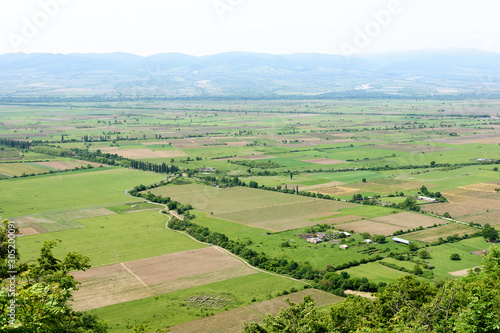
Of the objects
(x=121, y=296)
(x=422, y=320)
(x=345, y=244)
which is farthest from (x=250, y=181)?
(x=422, y=320)

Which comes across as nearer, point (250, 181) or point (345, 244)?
point (345, 244)

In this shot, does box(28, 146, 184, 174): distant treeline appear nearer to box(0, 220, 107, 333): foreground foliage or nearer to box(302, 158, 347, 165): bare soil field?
box(302, 158, 347, 165): bare soil field

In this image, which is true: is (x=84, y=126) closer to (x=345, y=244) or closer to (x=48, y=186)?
(x=48, y=186)

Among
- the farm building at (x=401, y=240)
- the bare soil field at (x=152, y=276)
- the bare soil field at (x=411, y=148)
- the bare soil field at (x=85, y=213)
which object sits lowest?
the bare soil field at (x=85, y=213)

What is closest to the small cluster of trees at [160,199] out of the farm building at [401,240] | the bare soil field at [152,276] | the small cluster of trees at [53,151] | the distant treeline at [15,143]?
the bare soil field at [152,276]

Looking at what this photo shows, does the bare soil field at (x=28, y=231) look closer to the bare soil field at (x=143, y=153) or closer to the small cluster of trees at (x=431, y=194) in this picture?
the small cluster of trees at (x=431, y=194)

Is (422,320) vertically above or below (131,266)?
above
